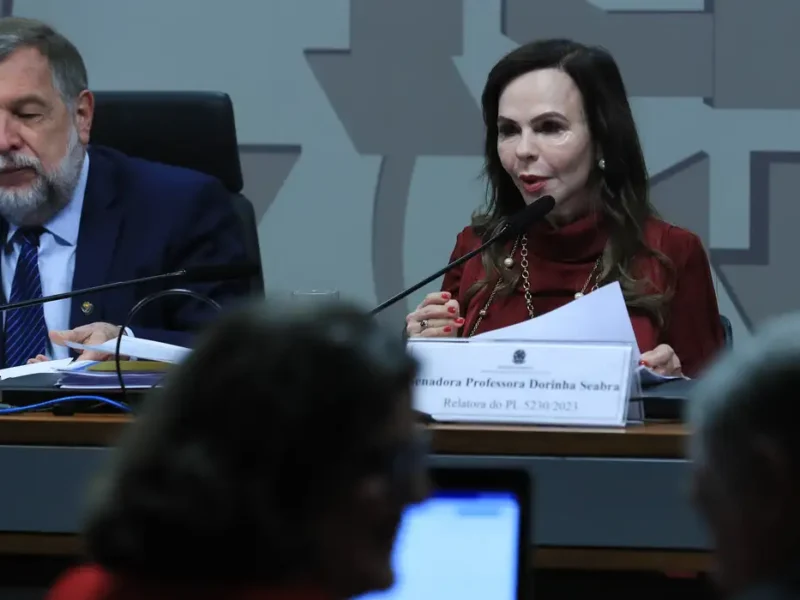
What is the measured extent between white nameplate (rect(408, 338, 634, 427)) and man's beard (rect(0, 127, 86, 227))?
1.28 meters

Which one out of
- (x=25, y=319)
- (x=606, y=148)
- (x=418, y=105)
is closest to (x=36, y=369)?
(x=25, y=319)

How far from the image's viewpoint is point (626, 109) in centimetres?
250

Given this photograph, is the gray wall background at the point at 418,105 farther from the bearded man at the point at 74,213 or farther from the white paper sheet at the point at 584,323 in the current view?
the white paper sheet at the point at 584,323

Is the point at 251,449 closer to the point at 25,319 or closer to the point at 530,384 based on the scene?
the point at 530,384

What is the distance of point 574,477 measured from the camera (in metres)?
1.41

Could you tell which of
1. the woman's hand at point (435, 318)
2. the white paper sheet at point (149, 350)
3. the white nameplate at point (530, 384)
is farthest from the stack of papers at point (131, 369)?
the woman's hand at point (435, 318)

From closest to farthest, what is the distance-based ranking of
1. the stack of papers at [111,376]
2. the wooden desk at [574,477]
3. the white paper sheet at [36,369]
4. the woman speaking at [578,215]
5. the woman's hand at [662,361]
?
the wooden desk at [574,477], the stack of papers at [111,376], the white paper sheet at [36,369], the woman's hand at [662,361], the woman speaking at [578,215]

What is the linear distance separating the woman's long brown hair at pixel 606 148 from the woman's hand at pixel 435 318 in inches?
13.5

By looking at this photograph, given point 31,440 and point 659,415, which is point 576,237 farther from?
point 31,440

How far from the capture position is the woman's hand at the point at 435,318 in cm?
214

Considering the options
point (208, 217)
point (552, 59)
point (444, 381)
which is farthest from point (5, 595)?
point (552, 59)

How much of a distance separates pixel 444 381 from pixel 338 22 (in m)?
2.03

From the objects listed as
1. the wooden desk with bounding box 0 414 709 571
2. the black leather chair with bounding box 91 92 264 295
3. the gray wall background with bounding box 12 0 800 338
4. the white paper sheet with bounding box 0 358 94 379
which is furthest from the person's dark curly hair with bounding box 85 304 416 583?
the gray wall background with bounding box 12 0 800 338

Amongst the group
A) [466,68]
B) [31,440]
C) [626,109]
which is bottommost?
[31,440]
